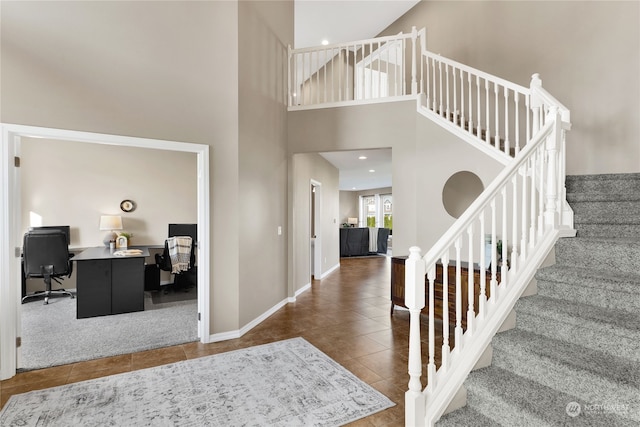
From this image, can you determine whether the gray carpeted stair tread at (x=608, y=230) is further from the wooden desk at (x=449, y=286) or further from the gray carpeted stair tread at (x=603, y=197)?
the wooden desk at (x=449, y=286)

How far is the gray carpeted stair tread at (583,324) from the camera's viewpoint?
165 centimetres

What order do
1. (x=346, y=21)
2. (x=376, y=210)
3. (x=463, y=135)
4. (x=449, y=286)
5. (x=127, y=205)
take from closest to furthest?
(x=449, y=286)
(x=463, y=135)
(x=127, y=205)
(x=346, y=21)
(x=376, y=210)

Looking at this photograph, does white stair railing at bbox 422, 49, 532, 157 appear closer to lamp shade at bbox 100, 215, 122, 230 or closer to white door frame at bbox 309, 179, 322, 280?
white door frame at bbox 309, 179, 322, 280

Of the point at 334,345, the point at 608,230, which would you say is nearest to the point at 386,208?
the point at 334,345

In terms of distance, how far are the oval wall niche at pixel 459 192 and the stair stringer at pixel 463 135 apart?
605mm

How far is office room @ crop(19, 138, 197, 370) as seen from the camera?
12.0 ft

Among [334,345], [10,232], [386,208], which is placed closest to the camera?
[10,232]

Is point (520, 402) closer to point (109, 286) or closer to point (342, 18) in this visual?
point (109, 286)

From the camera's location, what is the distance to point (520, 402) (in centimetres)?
163

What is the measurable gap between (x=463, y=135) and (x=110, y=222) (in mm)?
5744

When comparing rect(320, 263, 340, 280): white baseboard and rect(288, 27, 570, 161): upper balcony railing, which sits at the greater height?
rect(288, 27, 570, 161): upper balcony railing

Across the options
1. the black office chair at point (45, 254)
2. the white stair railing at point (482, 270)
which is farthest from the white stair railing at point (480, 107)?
the black office chair at point (45, 254)

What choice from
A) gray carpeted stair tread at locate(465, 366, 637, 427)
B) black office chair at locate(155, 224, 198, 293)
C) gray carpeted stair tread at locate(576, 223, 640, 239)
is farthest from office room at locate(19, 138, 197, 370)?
gray carpeted stair tread at locate(576, 223, 640, 239)

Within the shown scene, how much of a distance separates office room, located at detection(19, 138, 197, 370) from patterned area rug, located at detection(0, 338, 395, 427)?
2.69ft
